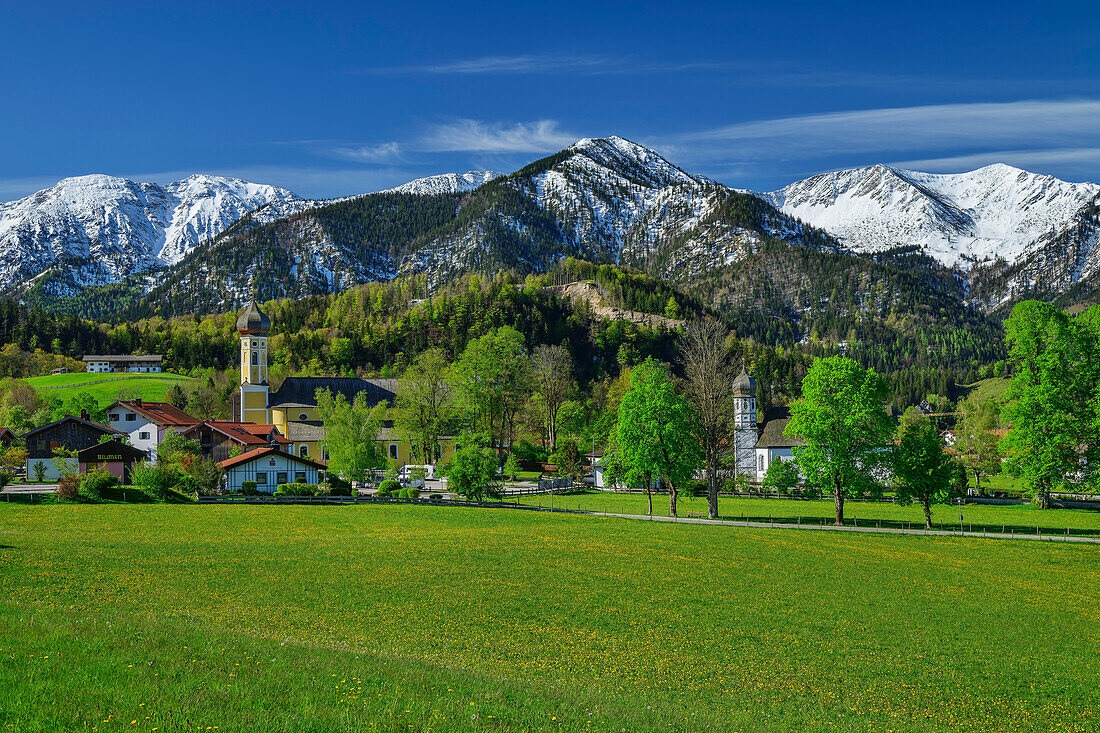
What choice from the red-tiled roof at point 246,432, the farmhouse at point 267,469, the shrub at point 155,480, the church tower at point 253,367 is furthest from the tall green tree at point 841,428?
the church tower at point 253,367

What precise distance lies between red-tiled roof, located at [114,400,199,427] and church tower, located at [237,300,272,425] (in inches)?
372

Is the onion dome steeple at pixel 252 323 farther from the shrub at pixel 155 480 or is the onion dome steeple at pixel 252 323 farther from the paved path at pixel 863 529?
the paved path at pixel 863 529

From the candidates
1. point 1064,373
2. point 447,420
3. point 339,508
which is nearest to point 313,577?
point 339,508

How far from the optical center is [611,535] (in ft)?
149

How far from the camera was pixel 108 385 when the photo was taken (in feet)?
461

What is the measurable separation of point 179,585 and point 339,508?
33.7 m

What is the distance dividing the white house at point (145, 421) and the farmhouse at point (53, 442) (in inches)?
338

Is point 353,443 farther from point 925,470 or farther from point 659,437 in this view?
Answer: point 925,470

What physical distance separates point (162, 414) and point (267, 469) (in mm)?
35356

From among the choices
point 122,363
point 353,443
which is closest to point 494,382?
point 353,443

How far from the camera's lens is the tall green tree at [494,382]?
294ft

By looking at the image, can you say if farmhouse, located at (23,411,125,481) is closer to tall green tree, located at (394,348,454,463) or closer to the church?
the church

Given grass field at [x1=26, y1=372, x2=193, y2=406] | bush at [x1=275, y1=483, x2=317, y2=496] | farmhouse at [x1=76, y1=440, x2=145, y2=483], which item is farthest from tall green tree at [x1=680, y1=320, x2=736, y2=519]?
grass field at [x1=26, y1=372, x2=193, y2=406]

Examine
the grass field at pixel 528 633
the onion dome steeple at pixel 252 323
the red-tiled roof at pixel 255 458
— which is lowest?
the grass field at pixel 528 633
